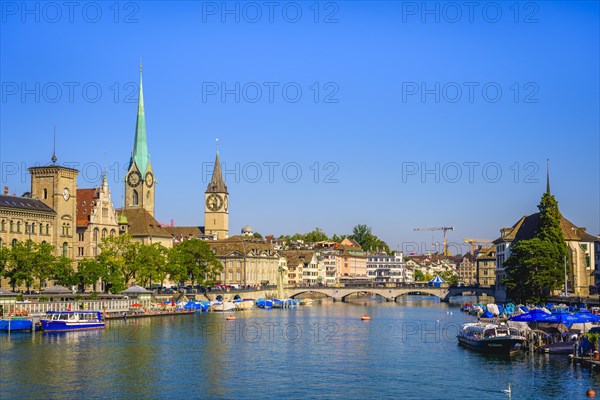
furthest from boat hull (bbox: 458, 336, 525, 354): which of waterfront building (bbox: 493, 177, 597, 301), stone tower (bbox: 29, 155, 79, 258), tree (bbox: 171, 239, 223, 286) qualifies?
tree (bbox: 171, 239, 223, 286)

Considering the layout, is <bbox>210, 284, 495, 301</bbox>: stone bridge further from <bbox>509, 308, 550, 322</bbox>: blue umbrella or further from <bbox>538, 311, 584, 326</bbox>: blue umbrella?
<bbox>538, 311, 584, 326</bbox>: blue umbrella

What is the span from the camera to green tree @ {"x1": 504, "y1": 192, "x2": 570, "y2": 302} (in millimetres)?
101688

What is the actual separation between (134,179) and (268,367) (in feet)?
416

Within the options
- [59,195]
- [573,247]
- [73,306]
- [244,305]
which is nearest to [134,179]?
[244,305]

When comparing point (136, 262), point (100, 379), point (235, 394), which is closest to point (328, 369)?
point (235, 394)

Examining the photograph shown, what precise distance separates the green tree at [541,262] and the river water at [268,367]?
784 inches

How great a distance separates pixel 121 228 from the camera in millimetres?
141625

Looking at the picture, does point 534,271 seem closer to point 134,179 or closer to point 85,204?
point 85,204

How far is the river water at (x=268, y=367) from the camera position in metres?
49.7

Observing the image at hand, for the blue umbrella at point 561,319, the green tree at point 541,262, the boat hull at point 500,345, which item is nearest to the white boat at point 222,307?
the green tree at point 541,262

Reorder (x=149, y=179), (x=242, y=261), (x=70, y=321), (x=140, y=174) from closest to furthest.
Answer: (x=70, y=321)
(x=242, y=261)
(x=140, y=174)
(x=149, y=179)

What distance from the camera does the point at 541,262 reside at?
10081cm

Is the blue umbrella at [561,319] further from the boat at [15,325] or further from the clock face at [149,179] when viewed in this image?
the clock face at [149,179]

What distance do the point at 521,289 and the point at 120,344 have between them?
5458 centimetres
